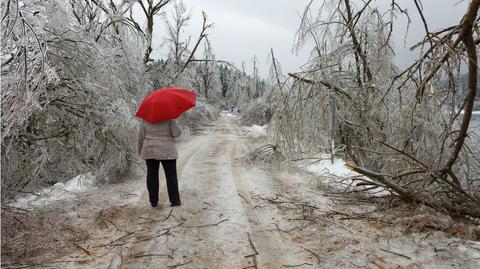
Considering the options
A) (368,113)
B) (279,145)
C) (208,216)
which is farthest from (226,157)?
(208,216)

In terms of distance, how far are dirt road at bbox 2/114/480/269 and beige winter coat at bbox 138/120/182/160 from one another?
75cm

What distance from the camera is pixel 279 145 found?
8.00 metres

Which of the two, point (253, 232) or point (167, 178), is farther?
point (167, 178)

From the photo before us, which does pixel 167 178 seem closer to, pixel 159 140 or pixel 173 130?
pixel 159 140

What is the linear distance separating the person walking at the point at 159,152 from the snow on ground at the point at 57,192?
4.95 feet

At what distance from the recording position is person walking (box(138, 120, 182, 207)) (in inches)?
220

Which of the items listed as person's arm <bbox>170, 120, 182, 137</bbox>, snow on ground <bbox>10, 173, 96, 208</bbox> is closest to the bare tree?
person's arm <bbox>170, 120, 182, 137</bbox>

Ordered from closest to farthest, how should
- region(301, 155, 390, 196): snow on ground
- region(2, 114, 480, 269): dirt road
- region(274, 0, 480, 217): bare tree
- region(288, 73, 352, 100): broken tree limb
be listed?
region(2, 114, 480, 269): dirt road → region(274, 0, 480, 217): bare tree → region(301, 155, 390, 196): snow on ground → region(288, 73, 352, 100): broken tree limb

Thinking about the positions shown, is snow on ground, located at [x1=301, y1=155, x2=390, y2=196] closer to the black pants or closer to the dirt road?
the dirt road

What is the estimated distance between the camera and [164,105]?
547 cm

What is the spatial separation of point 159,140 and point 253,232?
197 centimetres

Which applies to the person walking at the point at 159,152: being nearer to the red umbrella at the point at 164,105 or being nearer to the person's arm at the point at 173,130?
the person's arm at the point at 173,130

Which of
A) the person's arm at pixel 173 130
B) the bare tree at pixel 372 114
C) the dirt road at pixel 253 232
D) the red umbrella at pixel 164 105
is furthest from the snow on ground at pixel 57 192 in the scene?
the bare tree at pixel 372 114

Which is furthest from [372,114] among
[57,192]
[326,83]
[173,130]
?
[57,192]
